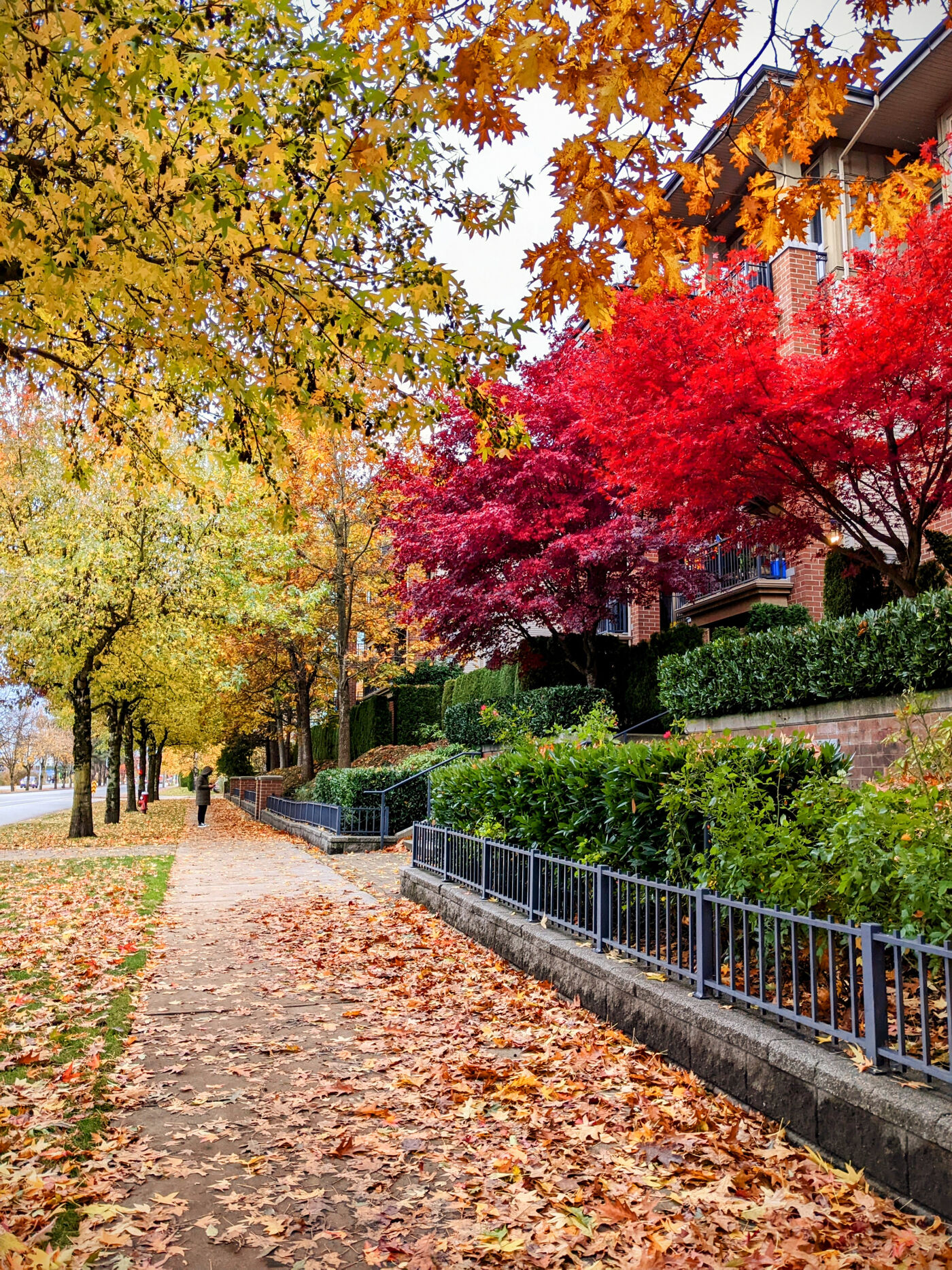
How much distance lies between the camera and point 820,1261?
3156 mm

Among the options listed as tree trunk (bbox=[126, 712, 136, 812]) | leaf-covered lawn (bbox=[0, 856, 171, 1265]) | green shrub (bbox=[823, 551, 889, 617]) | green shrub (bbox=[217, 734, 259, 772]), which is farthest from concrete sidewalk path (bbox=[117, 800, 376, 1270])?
green shrub (bbox=[217, 734, 259, 772])

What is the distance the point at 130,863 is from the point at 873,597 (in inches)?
530

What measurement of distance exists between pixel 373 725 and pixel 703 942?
2866 centimetres

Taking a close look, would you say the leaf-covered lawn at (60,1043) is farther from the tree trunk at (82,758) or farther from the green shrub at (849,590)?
the green shrub at (849,590)

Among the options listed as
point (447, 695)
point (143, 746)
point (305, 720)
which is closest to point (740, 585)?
point (447, 695)

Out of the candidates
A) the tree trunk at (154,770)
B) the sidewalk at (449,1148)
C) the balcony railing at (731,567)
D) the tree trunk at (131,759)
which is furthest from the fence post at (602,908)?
the tree trunk at (154,770)

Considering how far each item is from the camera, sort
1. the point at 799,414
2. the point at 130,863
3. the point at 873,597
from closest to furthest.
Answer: the point at 799,414 → the point at 873,597 → the point at 130,863

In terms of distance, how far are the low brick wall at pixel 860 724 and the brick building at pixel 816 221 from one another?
11.5 ft

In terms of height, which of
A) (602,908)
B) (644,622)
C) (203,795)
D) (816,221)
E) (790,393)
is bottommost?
(203,795)

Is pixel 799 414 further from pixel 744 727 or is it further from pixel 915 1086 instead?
pixel 915 1086

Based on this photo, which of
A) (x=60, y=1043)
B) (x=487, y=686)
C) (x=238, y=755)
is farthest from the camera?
(x=238, y=755)

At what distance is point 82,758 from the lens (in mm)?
21344

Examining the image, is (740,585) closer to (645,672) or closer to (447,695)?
(645,672)

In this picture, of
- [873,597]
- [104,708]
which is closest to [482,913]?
[873,597]
